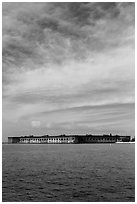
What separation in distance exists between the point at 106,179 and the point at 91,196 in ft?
23.4

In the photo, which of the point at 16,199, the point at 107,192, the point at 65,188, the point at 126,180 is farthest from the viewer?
the point at 126,180

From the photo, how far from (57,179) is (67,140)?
145044mm

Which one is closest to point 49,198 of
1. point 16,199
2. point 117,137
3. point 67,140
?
point 16,199

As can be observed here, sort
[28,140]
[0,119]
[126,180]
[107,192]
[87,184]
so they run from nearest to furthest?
[0,119]
[107,192]
[87,184]
[126,180]
[28,140]

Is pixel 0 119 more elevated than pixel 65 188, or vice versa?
pixel 0 119

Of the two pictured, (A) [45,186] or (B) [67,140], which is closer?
(A) [45,186]

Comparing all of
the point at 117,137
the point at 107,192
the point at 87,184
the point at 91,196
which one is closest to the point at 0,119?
the point at 91,196

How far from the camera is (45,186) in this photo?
23.3 metres

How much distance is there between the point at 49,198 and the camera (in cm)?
1911

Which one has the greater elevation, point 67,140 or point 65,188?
point 65,188

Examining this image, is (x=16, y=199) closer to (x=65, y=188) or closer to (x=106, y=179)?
(x=65, y=188)

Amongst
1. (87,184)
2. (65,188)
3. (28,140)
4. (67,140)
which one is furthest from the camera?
(28,140)

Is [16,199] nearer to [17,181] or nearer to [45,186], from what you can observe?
[45,186]

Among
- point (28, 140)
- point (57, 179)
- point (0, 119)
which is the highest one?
point (0, 119)
